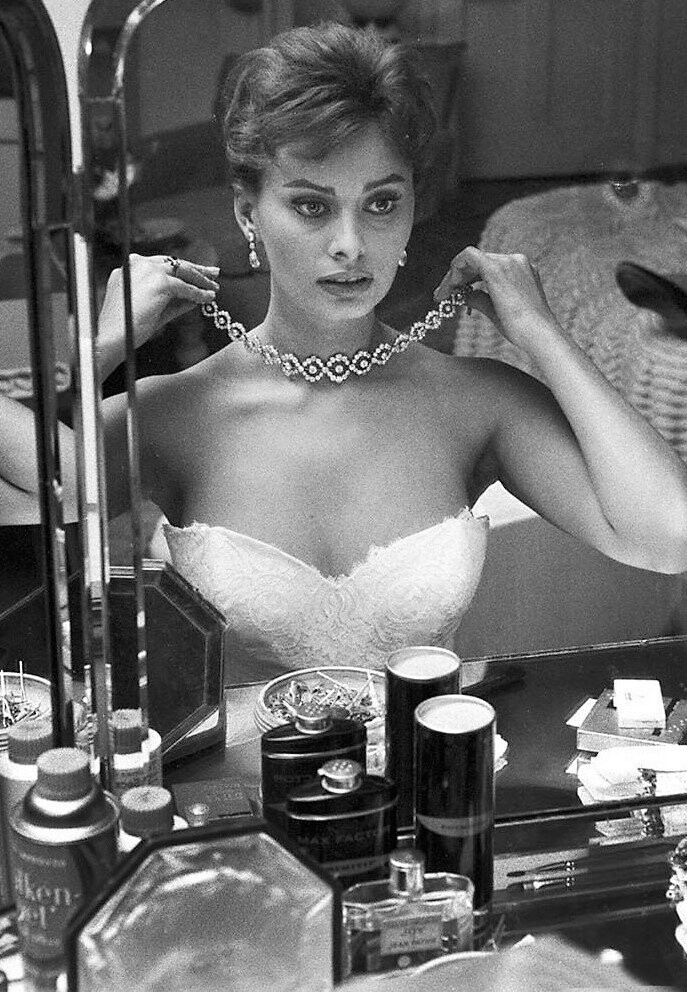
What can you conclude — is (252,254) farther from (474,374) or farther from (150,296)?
(474,374)

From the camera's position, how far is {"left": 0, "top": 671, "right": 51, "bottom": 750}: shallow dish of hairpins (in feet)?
2.96

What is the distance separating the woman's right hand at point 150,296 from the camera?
83 cm

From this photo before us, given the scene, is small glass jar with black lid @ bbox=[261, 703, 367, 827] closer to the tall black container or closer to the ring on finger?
the tall black container

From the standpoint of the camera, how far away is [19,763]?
840 mm

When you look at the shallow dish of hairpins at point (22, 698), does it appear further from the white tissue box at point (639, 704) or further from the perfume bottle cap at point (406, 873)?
the white tissue box at point (639, 704)

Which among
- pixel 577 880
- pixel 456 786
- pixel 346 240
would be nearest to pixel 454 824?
pixel 456 786

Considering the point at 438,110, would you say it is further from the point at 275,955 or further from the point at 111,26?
the point at 275,955

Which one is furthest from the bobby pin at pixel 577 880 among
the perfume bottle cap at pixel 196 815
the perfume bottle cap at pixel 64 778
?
the perfume bottle cap at pixel 64 778

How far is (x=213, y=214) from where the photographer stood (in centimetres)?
85

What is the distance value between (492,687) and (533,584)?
8cm

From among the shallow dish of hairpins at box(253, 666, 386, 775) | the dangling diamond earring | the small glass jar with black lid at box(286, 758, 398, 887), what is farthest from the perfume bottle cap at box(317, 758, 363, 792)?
the dangling diamond earring

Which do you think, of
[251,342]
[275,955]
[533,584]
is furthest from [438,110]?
[275,955]

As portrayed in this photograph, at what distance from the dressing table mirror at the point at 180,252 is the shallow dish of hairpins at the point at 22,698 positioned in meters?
0.04

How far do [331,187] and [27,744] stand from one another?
393 mm
